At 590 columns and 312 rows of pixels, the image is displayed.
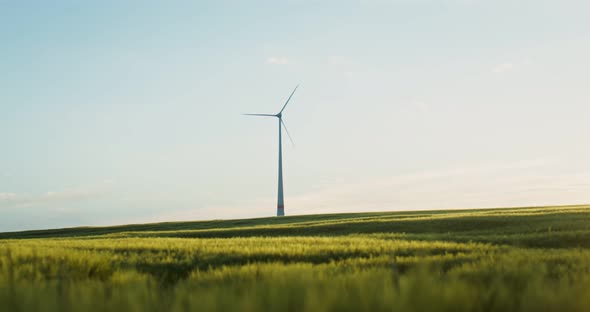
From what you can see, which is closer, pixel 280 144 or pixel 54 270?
pixel 54 270

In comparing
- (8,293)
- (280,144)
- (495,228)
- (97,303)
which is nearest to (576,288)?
(97,303)

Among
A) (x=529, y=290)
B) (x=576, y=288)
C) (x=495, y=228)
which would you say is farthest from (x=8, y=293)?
(x=495, y=228)

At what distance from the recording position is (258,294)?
481 centimetres

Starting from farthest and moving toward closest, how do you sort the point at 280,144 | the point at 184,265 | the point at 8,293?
the point at 280,144, the point at 184,265, the point at 8,293

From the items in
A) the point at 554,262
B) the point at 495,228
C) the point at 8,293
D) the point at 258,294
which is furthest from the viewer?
the point at 495,228

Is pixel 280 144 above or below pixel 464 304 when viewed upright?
above

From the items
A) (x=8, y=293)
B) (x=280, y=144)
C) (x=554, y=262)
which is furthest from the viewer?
(x=280, y=144)

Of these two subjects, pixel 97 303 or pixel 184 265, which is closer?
pixel 97 303

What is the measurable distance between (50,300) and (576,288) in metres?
4.61

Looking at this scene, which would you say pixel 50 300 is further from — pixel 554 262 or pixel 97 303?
pixel 554 262

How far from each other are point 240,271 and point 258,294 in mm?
3250

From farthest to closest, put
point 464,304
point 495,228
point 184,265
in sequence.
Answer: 1. point 495,228
2. point 184,265
3. point 464,304

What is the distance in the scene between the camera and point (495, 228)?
30891mm

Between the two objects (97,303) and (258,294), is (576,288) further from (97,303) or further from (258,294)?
(97,303)
